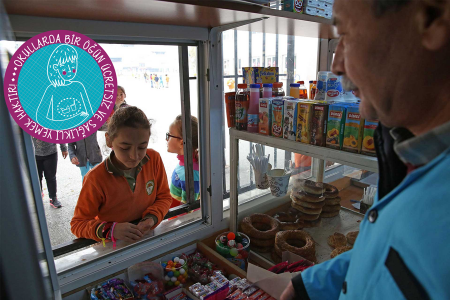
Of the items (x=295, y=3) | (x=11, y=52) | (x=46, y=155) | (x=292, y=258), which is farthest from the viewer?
(x=46, y=155)

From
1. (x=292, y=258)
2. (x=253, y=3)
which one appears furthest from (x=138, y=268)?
(x=253, y=3)

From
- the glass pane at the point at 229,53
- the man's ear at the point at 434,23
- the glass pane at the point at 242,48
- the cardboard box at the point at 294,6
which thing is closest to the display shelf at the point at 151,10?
the cardboard box at the point at 294,6

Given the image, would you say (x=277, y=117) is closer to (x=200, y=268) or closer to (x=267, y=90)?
(x=267, y=90)

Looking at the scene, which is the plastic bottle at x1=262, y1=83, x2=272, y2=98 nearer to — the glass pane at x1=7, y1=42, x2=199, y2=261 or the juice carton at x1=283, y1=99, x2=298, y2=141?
the juice carton at x1=283, y1=99, x2=298, y2=141

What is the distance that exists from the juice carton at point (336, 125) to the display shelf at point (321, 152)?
32 millimetres

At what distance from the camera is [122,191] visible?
151 cm

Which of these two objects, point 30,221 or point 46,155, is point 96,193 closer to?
point 30,221

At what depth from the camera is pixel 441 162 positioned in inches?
15.4

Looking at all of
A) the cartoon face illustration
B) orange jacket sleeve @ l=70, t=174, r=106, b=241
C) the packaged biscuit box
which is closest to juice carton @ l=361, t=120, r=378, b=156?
the packaged biscuit box

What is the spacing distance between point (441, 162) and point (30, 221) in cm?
64

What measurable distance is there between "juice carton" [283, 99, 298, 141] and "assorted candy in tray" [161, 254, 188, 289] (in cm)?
80

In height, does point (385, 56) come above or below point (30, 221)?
above

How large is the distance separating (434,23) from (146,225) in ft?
4.53

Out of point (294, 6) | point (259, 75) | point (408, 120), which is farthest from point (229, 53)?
point (408, 120)
